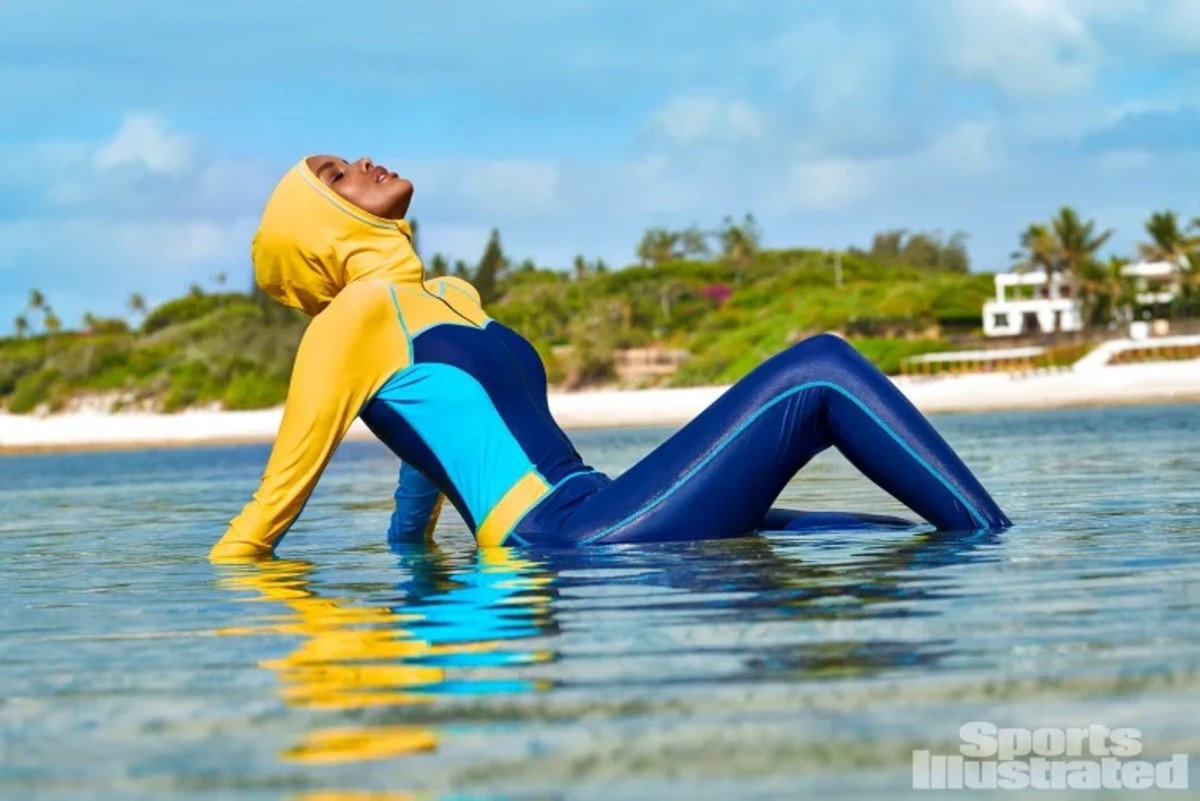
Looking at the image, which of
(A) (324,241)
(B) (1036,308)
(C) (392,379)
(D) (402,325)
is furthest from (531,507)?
(B) (1036,308)

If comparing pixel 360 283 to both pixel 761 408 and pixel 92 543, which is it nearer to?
pixel 761 408

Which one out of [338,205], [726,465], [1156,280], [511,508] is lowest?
[511,508]

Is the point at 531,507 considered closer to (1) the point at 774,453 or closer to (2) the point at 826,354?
(1) the point at 774,453

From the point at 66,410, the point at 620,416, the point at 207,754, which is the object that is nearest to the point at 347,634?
the point at 207,754

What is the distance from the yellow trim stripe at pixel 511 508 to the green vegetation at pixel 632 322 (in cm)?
5860

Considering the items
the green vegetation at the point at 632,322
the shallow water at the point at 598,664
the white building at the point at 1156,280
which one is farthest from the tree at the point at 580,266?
the shallow water at the point at 598,664

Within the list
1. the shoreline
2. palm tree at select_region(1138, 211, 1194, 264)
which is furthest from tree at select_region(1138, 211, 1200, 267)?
the shoreline

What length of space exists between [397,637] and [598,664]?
29.4 inches

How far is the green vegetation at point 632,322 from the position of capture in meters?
70.5

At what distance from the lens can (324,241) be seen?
19.2ft

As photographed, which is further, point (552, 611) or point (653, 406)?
point (653, 406)

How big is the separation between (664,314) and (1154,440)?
63724mm

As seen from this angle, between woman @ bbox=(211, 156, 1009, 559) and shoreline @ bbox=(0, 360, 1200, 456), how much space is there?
37.1 m

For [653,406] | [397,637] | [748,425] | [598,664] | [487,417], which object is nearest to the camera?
[598,664]
